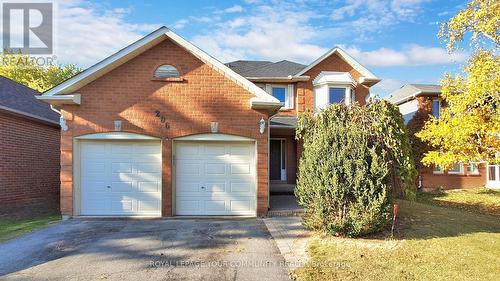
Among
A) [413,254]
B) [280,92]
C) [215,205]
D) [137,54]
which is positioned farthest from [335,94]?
[413,254]

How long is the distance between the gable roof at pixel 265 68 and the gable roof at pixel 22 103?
934cm

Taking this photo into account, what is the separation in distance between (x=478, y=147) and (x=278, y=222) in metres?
7.32

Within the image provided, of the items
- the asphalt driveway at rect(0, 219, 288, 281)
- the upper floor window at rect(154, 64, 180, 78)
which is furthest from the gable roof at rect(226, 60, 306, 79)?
the asphalt driveway at rect(0, 219, 288, 281)

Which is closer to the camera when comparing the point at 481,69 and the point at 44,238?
the point at 44,238

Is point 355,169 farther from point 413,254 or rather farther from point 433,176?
point 433,176

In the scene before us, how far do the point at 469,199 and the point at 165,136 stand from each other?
1401cm

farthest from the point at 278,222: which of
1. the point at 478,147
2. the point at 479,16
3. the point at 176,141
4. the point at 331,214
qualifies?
the point at 479,16

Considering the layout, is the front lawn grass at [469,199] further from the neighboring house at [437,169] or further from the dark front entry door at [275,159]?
the dark front entry door at [275,159]

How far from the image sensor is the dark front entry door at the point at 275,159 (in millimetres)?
18141

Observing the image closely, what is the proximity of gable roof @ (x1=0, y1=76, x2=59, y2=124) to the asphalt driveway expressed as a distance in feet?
16.9

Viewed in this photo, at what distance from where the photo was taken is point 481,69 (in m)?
9.91

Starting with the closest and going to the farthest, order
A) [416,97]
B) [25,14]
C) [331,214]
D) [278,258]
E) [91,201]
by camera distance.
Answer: [278,258], [331,214], [91,201], [25,14], [416,97]

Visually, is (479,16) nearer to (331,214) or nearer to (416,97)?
(331,214)

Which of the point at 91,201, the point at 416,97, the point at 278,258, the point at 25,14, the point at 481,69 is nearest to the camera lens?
the point at 278,258
